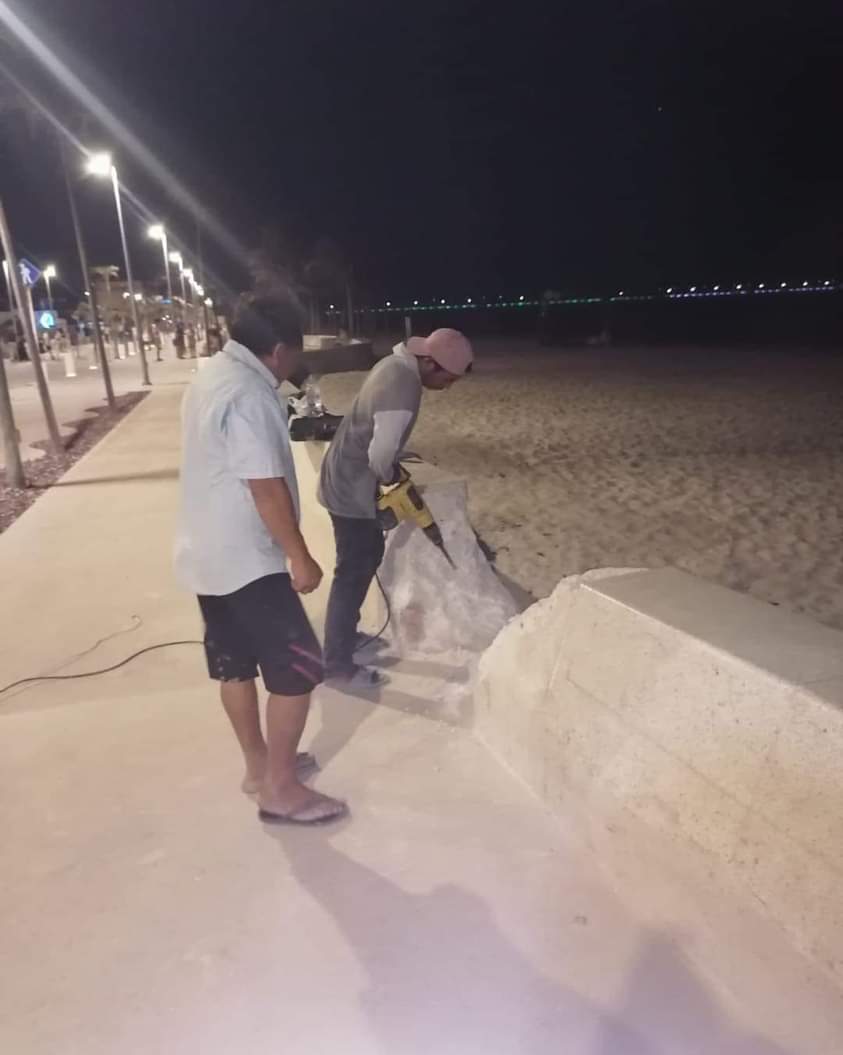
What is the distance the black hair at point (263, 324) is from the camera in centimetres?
267

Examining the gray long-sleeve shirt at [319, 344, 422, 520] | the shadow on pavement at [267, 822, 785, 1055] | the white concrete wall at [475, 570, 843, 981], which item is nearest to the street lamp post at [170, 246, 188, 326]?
the gray long-sleeve shirt at [319, 344, 422, 520]

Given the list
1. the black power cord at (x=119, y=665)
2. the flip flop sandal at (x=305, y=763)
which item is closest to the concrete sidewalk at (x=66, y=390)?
the black power cord at (x=119, y=665)

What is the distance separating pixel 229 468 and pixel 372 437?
119 cm

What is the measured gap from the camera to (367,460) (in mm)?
3824

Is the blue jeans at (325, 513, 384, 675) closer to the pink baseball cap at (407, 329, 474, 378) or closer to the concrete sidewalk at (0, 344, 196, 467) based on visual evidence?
the pink baseball cap at (407, 329, 474, 378)

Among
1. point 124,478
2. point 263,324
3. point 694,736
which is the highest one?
point 263,324

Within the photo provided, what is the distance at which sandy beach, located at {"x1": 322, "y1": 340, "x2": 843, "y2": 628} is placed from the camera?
620 cm

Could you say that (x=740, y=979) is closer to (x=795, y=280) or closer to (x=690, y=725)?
(x=690, y=725)

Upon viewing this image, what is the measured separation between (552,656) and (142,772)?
169cm

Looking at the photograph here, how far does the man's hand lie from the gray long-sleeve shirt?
99 centimetres

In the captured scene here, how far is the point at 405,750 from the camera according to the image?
3.38 metres

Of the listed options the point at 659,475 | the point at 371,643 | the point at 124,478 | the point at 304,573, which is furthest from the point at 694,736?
the point at 124,478

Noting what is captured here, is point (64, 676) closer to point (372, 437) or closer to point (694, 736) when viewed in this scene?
point (372, 437)

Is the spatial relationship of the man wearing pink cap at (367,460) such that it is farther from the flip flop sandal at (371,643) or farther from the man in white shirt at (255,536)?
the man in white shirt at (255,536)
